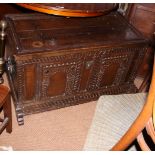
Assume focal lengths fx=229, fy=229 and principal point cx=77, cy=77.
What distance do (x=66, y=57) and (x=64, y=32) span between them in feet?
0.74

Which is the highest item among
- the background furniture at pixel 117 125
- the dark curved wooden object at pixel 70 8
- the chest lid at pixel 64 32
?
the dark curved wooden object at pixel 70 8

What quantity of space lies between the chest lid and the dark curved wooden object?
0.21 m

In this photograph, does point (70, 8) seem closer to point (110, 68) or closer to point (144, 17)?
point (110, 68)

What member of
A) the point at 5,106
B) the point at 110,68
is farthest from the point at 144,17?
the point at 5,106

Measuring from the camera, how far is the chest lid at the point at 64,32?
5.24 ft

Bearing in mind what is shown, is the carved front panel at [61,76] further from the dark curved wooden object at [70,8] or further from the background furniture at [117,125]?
the background furniture at [117,125]

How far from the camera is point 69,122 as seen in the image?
6.64ft

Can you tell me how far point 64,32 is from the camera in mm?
1762

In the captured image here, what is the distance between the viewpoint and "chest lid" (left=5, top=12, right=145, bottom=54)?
1.60 meters

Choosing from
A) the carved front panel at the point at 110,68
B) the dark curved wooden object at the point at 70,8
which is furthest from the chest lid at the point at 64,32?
the dark curved wooden object at the point at 70,8

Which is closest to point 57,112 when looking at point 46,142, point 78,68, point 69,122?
point 69,122

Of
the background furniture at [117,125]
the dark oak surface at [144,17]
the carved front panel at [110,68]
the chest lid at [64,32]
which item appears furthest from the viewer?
the dark oak surface at [144,17]

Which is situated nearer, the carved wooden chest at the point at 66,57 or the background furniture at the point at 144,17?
the carved wooden chest at the point at 66,57

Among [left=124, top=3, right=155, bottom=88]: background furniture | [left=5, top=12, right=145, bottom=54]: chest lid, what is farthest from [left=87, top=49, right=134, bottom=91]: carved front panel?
[left=124, top=3, right=155, bottom=88]: background furniture
